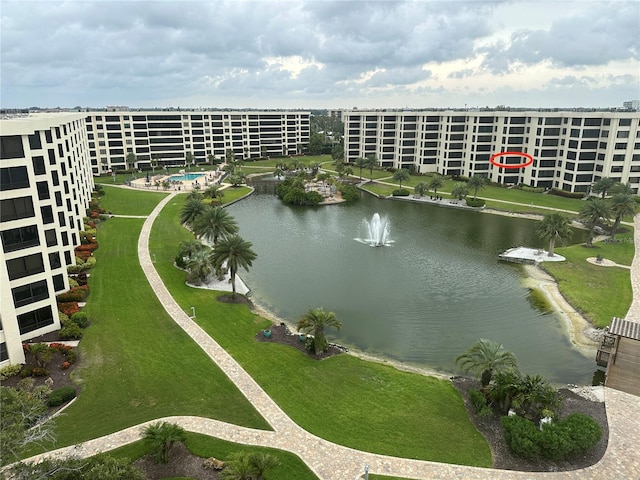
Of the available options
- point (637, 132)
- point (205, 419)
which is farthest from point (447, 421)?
point (637, 132)

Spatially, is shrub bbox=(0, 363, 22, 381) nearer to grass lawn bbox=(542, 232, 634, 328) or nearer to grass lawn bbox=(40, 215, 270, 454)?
grass lawn bbox=(40, 215, 270, 454)

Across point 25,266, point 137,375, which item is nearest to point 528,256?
point 137,375

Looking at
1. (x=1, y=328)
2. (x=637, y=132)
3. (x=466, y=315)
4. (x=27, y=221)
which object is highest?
(x=637, y=132)

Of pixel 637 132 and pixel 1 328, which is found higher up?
pixel 637 132

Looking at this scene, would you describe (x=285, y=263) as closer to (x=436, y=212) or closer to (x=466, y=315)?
(x=466, y=315)

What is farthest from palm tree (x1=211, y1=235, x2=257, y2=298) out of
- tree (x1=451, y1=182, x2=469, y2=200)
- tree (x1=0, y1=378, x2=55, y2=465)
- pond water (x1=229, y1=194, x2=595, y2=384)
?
tree (x1=451, y1=182, x2=469, y2=200)

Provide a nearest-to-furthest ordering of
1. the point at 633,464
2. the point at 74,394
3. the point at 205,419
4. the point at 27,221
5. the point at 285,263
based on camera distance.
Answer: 1. the point at 633,464
2. the point at 205,419
3. the point at 74,394
4. the point at 27,221
5. the point at 285,263

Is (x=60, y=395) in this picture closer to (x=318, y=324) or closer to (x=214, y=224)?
(x=318, y=324)
